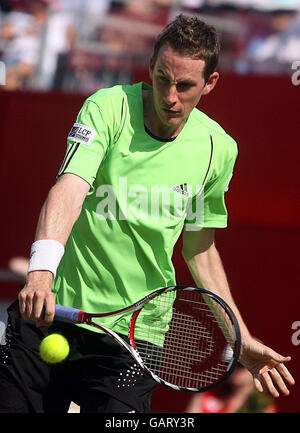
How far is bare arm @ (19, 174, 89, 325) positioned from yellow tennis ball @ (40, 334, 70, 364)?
10.8 inches

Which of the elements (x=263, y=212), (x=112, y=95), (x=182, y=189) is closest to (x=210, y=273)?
(x=182, y=189)

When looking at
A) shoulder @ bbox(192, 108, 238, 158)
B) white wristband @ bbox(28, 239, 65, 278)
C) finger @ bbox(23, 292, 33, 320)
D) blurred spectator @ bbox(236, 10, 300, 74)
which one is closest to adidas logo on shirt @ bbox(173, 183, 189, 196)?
shoulder @ bbox(192, 108, 238, 158)

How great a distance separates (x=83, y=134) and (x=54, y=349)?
0.84 m

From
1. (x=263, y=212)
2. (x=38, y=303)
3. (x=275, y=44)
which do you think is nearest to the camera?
(x=38, y=303)

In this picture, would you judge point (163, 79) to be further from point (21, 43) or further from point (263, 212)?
point (21, 43)

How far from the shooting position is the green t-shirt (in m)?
3.25

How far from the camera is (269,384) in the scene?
3301 millimetres

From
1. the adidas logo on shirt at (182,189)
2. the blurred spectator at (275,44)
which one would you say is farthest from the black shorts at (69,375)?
the blurred spectator at (275,44)

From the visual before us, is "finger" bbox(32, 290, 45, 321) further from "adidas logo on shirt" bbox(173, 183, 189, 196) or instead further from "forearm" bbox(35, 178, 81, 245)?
"adidas logo on shirt" bbox(173, 183, 189, 196)

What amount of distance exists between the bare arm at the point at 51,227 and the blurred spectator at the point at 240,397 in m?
2.89

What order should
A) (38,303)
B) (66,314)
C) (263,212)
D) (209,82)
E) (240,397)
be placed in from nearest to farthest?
(38,303)
(66,314)
(209,82)
(240,397)
(263,212)

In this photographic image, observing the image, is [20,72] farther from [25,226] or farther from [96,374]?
[96,374]

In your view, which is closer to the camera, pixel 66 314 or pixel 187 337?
pixel 66 314

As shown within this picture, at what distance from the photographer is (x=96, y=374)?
125 inches
